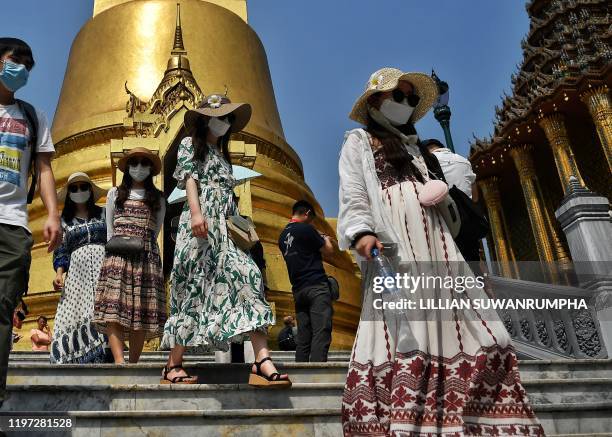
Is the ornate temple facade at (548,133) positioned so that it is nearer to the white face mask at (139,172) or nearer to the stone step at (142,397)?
the white face mask at (139,172)

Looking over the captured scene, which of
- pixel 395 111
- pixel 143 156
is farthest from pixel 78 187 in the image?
pixel 395 111

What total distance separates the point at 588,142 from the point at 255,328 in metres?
18.7

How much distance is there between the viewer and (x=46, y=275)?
30.6ft

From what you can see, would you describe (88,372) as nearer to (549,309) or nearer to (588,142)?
(549,309)

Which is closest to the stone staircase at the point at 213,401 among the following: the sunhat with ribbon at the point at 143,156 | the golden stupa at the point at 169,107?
the sunhat with ribbon at the point at 143,156

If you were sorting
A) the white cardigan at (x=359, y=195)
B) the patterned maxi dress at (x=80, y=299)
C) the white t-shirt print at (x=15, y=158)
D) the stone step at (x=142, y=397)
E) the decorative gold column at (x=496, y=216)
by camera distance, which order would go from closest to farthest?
1. the white cardigan at (x=359, y=195)
2. the white t-shirt print at (x=15, y=158)
3. the stone step at (x=142, y=397)
4. the patterned maxi dress at (x=80, y=299)
5. the decorative gold column at (x=496, y=216)

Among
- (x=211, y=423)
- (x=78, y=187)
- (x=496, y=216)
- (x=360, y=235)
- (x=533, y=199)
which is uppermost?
(x=496, y=216)

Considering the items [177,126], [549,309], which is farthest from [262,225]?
[549,309]

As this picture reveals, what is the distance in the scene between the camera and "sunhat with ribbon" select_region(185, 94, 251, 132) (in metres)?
3.77

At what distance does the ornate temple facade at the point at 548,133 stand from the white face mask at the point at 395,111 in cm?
1388

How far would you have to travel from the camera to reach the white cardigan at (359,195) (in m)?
2.57

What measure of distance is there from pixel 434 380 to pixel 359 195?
0.81 metres

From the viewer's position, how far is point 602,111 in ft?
55.6

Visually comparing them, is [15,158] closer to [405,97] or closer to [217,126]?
[217,126]
